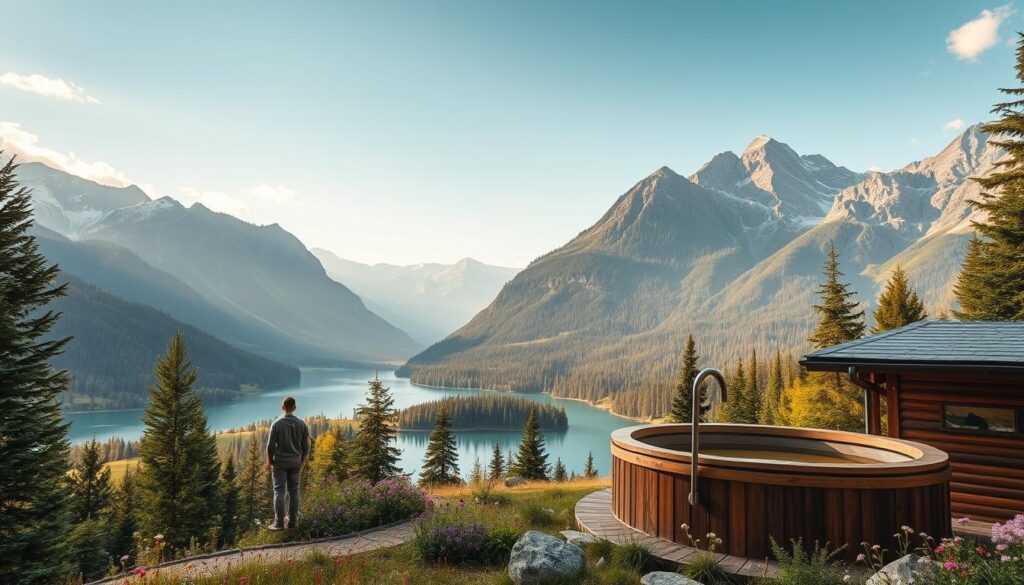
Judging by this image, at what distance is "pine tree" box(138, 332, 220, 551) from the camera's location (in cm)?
2800

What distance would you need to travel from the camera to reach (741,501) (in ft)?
26.5

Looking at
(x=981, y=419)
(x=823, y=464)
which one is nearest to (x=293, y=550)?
(x=823, y=464)

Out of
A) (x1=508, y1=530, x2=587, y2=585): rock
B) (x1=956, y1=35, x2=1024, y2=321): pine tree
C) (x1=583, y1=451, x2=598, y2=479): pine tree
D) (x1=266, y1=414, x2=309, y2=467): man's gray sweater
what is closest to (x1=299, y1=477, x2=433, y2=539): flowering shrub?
(x1=266, y1=414, x2=309, y2=467): man's gray sweater

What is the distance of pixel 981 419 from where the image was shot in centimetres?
1068

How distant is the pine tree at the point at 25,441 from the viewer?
11007 millimetres

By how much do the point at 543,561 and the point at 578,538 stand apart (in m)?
1.81

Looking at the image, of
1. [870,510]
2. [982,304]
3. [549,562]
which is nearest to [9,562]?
[549,562]

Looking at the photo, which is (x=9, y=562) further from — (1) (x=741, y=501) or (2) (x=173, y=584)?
(1) (x=741, y=501)

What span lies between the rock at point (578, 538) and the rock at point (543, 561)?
3.03 ft

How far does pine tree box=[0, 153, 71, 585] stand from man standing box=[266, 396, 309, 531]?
4512 mm

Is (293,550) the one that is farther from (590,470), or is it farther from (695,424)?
(590,470)

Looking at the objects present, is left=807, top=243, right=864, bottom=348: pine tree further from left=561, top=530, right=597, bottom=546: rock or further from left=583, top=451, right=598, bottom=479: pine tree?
left=561, top=530, right=597, bottom=546: rock

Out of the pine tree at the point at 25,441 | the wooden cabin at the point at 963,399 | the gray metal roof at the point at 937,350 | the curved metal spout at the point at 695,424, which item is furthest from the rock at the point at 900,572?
the pine tree at the point at 25,441

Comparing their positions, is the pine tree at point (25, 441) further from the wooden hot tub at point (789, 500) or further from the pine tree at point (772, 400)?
the pine tree at point (772, 400)
